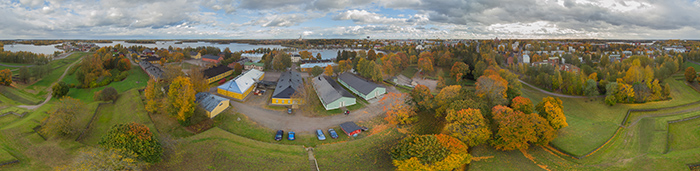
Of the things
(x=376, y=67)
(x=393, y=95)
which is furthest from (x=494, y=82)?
(x=376, y=67)

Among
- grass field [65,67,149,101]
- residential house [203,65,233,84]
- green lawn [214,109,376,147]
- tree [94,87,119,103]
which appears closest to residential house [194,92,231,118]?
green lawn [214,109,376,147]

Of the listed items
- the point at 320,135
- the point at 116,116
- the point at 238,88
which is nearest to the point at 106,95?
the point at 116,116

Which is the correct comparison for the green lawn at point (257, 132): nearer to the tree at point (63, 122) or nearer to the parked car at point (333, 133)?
the parked car at point (333, 133)

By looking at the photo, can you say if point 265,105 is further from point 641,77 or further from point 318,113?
point 641,77

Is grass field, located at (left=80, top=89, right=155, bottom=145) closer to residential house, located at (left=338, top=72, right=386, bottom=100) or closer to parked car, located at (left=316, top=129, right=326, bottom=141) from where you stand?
parked car, located at (left=316, top=129, right=326, bottom=141)

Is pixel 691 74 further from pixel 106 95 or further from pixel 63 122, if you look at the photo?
pixel 106 95

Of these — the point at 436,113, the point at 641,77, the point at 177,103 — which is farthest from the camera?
the point at 641,77

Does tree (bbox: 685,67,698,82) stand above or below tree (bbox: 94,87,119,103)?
above
